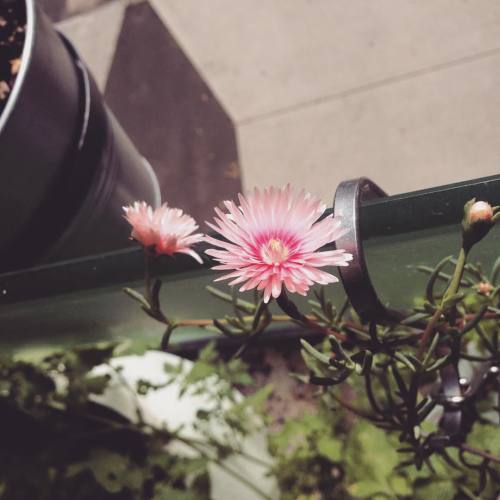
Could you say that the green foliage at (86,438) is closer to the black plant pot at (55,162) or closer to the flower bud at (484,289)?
the black plant pot at (55,162)

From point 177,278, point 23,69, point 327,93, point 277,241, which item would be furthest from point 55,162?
point 327,93

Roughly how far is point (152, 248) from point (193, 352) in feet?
3.17

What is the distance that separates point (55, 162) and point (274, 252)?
73cm

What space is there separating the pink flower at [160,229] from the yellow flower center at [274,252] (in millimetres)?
96

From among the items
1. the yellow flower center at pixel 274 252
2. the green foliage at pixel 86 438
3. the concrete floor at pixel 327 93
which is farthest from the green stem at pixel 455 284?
the concrete floor at pixel 327 93

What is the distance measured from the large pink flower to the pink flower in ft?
0.28

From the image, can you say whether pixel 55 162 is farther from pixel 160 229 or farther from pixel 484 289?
pixel 484 289

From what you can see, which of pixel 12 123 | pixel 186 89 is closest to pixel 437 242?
pixel 12 123

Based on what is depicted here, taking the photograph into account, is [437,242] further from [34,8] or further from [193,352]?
[193,352]

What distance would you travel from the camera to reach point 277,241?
1.20 ft

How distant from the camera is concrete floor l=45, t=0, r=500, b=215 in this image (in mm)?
1589

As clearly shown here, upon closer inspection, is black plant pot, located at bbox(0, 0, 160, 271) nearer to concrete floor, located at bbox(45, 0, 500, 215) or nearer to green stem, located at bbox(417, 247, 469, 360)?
concrete floor, located at bbox(45, 0, 500, 215)

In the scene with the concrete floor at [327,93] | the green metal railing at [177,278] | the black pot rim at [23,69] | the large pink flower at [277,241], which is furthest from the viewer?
the concrete floor at [327,93]

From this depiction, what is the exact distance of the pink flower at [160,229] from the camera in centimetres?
45
